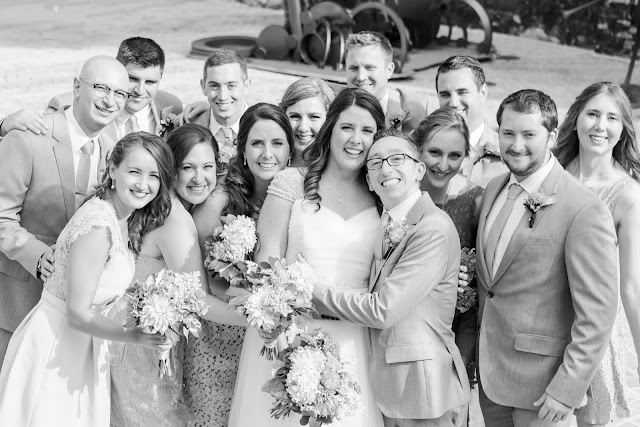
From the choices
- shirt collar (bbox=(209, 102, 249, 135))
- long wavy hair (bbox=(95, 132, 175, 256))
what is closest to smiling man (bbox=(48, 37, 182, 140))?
shirt collar (bbox=(209, 102, 249, 135))

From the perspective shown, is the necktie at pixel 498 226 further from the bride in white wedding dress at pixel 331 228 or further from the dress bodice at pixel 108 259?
the dress bodice at pixel 108 259

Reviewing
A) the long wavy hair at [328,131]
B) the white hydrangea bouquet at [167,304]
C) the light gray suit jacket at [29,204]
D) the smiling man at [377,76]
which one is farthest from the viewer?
the smiling man at [377,76]

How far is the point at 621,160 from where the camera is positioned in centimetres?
482

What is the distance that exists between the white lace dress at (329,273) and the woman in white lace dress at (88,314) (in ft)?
1.85

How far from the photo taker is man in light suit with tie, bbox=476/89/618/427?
13.0 feet

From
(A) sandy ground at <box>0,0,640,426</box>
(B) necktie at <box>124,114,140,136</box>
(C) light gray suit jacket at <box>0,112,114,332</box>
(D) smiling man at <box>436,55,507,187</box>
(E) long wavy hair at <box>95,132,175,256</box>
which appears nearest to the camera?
(E) long wavy hair at <box>95,132,175,256</box>

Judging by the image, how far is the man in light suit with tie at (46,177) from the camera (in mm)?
4660

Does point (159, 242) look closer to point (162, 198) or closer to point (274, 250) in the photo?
point (162, 198)

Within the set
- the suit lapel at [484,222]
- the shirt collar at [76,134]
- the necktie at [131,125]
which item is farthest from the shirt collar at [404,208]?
the necktie at [131,125]

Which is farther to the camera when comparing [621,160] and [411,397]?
[621,160]

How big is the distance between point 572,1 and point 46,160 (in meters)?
16.9

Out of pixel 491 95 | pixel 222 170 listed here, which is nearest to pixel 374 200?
pixel 222 170

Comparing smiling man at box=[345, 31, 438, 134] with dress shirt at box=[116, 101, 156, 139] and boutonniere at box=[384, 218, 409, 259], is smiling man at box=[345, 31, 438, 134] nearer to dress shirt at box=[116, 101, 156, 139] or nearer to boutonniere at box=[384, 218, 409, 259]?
dress shirt at box=[116, 101, 156, 139]

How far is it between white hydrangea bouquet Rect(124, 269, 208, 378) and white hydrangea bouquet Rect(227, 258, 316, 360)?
0.62ft
